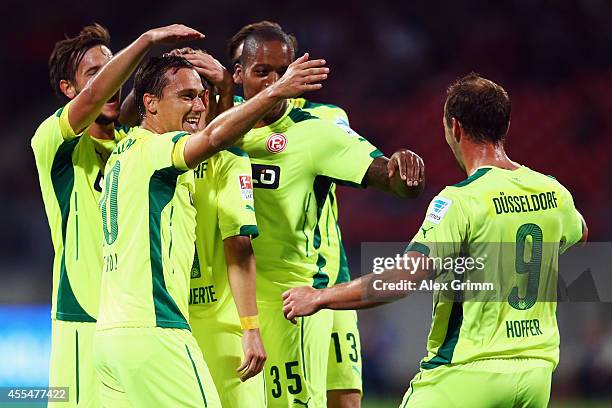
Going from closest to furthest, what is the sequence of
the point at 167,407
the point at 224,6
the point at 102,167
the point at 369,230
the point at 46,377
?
the point at 167,407 < the point at 102,167 < the point at 46,377 < the point at 369,230 < the point at 224,6

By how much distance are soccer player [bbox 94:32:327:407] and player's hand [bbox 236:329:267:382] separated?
1.60ft

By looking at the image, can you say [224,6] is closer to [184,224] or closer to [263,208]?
[263,208]

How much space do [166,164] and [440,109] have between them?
11.6 m

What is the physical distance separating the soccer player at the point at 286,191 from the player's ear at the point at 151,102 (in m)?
0.89

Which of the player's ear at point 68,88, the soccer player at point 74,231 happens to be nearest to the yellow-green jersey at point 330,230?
the player's ear at point 68,88

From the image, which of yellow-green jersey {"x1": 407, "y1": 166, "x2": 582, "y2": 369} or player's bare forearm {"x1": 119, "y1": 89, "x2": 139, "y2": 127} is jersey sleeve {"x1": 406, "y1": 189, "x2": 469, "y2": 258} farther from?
player's bare forearm {"x1": 119, "y1": 89, "x2": 139, "y2": 127}

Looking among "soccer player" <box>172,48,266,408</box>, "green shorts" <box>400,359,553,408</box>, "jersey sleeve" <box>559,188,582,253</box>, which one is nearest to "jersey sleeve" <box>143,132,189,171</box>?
"soccer player" <box>172,48,266,408</box>

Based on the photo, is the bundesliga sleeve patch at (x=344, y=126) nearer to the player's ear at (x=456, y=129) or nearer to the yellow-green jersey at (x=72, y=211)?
the player's ear at (x=456, y=129)

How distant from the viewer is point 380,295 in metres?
4.29

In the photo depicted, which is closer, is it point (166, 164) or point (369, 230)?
point (166, 164)

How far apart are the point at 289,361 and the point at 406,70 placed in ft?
34.7

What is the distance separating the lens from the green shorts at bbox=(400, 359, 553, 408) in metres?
4.22

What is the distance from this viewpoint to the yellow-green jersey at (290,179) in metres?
5.54

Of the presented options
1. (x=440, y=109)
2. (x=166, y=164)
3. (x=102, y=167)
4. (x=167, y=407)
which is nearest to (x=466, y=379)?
(x=167, y=407)
